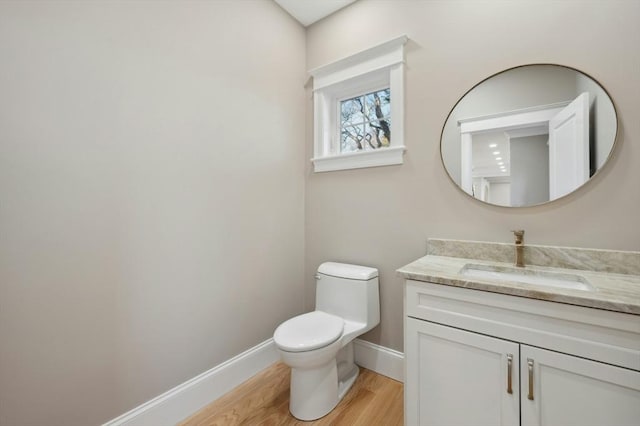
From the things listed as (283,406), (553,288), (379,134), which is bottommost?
(283,406)

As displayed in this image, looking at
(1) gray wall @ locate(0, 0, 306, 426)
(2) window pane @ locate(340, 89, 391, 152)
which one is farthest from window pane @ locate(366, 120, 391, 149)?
(1) gray wall @ locate(0, 0, 306, 426)

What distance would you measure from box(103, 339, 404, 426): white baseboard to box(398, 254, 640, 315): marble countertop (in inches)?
32.3

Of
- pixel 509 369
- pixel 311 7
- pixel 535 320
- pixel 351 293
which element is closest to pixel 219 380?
pixel 351 293

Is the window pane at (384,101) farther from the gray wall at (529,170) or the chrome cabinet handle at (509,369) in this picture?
the chrome cabinet handle at (509,369)

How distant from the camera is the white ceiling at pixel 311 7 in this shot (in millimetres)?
1985

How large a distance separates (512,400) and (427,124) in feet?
4.70

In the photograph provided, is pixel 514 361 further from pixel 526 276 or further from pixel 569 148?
pixel 569 148

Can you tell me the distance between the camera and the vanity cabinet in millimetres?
850

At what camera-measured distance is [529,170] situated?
141 cm

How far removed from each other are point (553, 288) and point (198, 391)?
1791 millimetres

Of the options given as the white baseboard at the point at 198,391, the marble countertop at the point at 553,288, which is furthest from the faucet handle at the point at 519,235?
the white baseboard at the point at 198,391

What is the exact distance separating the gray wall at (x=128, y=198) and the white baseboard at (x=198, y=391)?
0.05m

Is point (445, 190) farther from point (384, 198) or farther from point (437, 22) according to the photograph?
point (437, 22)

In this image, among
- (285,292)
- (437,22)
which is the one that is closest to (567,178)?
(437,22)
